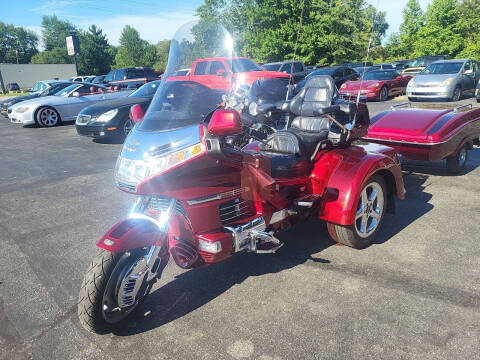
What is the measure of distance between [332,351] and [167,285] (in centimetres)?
149

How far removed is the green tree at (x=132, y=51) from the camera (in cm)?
7971

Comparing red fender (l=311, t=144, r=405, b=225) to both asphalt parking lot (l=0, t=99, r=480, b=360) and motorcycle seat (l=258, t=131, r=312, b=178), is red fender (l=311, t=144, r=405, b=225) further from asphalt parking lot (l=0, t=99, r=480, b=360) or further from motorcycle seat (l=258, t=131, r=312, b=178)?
asphalt parking lot (l=0, t=99, r=480, b=360)

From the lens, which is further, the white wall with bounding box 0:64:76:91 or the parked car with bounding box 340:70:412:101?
the white wall with bounding box 0:64:76:91

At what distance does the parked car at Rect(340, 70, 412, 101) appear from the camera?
47.3ft

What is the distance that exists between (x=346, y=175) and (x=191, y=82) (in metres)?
1.73

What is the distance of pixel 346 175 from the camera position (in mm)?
3529

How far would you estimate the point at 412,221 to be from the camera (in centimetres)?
417

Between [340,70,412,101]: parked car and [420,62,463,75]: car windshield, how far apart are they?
1486mm

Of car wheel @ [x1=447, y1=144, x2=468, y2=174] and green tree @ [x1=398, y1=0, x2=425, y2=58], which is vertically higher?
green tree @ [x1=398, y1=0, x2=425, y2=58]

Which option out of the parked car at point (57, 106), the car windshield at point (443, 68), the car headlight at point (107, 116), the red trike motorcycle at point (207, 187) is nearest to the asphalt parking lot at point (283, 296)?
the red trike motorcycle at point (207, 187)

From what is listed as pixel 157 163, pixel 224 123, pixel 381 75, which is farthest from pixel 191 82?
pixel 381 75

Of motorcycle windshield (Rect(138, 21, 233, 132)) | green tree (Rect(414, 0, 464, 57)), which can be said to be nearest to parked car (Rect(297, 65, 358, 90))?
motorcycle windshield (Rect(138, 21, 233, 132))

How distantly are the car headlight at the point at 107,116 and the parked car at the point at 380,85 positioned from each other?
8988mm

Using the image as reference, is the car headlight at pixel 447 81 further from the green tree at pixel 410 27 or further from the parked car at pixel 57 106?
the green tree at pixel 410 27
